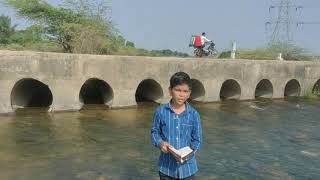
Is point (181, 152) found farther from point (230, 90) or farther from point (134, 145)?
point (230, 90)

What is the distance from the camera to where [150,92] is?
56.5ft

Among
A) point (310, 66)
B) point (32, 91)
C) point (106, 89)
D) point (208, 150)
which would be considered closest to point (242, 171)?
point (208, 150)

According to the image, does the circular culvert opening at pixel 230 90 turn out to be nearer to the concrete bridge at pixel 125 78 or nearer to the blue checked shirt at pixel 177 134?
the concrete bridge at pixel 125 78

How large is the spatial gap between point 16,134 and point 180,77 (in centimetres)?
732

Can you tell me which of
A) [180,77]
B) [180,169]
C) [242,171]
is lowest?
[242,171]

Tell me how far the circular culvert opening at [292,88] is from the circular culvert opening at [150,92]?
23.3ft

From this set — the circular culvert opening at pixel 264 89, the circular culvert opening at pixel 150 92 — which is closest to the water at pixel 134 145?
the circular culvert opening at pixel 150 92

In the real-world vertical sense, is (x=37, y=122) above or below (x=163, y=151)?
below

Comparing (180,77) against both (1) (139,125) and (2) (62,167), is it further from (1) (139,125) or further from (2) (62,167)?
(1) (139,125)

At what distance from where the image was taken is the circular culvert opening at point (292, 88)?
20.9 metres

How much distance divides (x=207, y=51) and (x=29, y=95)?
9.01m

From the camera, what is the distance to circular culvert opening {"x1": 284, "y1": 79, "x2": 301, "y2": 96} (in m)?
20.9

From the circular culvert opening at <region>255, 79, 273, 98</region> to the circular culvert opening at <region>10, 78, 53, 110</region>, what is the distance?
8786 mm

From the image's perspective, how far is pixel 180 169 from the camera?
4629 mm
